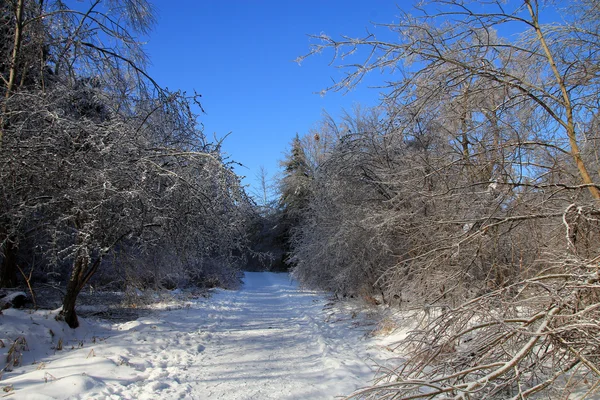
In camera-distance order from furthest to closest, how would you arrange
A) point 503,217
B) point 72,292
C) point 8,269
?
point 8,269
point 72,292
point 503,217

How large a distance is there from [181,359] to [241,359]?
939mm

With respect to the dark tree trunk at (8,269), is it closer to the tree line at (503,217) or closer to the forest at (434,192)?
the forest at (434,192)

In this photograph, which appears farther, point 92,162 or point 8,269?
point 8,269

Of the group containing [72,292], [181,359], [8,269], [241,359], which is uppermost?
[8,269]

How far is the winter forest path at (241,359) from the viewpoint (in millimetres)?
4699

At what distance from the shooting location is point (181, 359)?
241 inches

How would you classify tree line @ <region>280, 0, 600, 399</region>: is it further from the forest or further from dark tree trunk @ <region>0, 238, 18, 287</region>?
dark tree trunk @ <region>0, 238, 18, 287</region>

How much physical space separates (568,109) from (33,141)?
657 centimetres

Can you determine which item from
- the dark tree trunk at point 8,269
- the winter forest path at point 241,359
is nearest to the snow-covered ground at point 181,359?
the winter forest path at point 241,359

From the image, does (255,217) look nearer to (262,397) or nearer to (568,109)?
(262,397)

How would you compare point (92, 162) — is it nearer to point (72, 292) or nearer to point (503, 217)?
point (72, 292)

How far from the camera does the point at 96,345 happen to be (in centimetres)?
631

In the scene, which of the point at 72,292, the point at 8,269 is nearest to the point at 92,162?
the point at 72,292

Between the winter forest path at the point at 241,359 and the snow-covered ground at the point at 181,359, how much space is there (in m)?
0.01
